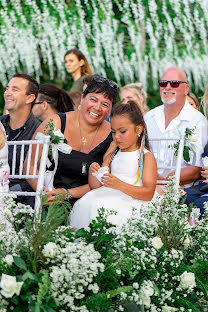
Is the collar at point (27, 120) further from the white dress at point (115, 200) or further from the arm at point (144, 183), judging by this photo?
the arm at point (144, 183)

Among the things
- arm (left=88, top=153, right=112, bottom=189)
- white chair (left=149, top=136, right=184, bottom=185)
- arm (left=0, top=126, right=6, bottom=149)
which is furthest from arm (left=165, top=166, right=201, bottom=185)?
arm (left=0, top=126, right=6, bottom=149)

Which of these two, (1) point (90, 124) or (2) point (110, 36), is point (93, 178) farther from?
(2) point (110, 36)

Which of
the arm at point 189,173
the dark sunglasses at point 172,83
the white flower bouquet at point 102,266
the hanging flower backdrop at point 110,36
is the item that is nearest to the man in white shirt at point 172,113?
the dark sunglasses at point 172,83

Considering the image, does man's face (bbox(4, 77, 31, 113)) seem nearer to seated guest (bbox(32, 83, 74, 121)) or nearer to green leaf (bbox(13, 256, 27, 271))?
seated guest (bbox(32, 83, 74, 121))

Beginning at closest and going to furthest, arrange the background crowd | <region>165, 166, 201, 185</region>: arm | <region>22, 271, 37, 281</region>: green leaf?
<region>22, 271, 37, 281</region>: green leaf, the background crowd, <region>165, 166, 201, 185</region>: arm

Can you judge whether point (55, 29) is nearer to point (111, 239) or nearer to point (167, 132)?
point (167, 132)

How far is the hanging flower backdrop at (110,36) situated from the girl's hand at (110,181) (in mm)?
6038

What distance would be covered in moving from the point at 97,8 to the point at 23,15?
1454 mm

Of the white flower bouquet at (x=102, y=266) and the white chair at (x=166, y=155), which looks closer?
the white flower bouquet at (x=102, y=266)

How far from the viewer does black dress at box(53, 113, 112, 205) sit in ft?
13.8

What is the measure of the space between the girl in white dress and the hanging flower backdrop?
227 inches

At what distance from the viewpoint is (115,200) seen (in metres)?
3.88

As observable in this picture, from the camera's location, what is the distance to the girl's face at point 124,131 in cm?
403

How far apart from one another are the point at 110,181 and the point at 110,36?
7.18 meters
